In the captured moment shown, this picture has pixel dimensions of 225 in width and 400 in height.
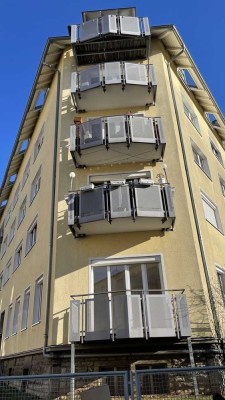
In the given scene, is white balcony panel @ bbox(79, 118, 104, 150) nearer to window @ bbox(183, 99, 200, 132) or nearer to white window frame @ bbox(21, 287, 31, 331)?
window @ bbox(183, 99, 200, 132)

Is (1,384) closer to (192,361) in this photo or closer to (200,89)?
(192,361)

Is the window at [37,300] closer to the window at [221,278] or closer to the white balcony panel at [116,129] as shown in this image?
the white balcony panel at [116,129]

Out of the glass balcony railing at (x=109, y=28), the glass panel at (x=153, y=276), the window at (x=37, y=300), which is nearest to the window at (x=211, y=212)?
the glass panel at (x=153, y=276)

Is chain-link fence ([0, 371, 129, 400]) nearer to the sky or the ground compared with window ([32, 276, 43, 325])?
nearer to the ground

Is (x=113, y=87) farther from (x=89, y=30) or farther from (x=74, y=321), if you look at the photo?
(x=74, y=321)

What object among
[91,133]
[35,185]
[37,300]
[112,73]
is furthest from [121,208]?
[35,185]

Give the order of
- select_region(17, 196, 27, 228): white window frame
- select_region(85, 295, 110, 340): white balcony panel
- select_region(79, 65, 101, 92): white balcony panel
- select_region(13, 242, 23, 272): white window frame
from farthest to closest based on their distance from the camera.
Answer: select_region(17, 196, 27, 228): white window frame < select_region(13, 242, 23, 272): white window frame < select_region(79, 65, 101, 92): white balcony panel < select_region(85, 295, 110, 340): white balcony panel

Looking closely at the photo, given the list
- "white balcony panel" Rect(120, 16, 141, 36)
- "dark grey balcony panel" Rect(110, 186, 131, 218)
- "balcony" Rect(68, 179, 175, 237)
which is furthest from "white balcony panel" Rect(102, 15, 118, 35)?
"dark grey balcony panel" Rect(110, 186, 131, 218)

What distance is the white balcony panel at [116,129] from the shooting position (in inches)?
441

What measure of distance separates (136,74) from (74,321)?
9.38 m

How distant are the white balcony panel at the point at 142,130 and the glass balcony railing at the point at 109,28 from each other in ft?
14.8

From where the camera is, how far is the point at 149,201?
10031mm

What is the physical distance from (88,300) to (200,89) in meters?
12.9

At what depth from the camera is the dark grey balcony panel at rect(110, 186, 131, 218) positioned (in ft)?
32.1
